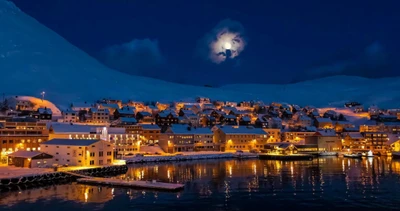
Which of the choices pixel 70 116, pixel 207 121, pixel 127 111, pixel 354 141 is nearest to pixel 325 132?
pixel 354 141

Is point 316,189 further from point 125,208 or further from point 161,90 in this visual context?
point 161,90

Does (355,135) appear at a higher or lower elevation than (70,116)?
lower

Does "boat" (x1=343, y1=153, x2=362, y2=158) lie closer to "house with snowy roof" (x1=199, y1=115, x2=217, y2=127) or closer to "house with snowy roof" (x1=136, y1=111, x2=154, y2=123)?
"house with snowy roof" (x1=199, y1=115, x2=217, y2=127)

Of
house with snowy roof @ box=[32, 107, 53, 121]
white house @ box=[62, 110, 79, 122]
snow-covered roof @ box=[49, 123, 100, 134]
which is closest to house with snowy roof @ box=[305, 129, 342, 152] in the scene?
snow-covered roof @ box=[49, 123, 100, 134]

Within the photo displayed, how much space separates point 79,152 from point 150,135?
2519cm

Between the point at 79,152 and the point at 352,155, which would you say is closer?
the point at 79,152

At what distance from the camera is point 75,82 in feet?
433

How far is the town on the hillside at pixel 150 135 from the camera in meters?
38.8

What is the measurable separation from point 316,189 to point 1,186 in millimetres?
20202

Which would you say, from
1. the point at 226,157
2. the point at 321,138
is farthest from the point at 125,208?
the point at 321,138

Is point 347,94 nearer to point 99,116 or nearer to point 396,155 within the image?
point 396,155

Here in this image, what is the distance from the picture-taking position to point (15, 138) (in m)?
43.9

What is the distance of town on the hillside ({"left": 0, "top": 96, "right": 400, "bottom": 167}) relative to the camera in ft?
127

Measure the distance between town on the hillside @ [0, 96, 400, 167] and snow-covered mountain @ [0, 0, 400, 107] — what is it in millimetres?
27970
